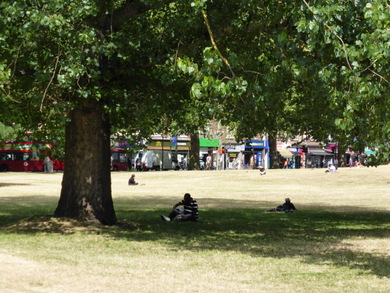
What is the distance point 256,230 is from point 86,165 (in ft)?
16.5

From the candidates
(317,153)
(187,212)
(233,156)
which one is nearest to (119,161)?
(233,156)

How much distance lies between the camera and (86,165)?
65.9ft

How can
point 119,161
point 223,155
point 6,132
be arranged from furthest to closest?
point 223,155
point 119,161
point 6,132

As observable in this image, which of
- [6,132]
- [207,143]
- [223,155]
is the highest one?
[207,143]

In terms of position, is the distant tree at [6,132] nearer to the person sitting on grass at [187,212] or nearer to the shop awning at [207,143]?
the person sitting on grass at [187,212]

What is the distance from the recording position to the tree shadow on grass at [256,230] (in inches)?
601

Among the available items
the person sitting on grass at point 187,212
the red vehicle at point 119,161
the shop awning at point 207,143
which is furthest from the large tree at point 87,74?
the shop awning at point 207,143

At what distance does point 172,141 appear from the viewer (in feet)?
296

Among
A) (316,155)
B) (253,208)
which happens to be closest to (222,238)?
(253,208)

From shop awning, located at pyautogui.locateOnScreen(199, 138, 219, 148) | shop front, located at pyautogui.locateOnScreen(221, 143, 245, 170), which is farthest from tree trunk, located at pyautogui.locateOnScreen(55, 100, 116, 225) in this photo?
shop front, located at pyautogui.locateOnScreen(221, 143, 245, 170)

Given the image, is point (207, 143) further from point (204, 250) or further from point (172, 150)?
point (204, 250)

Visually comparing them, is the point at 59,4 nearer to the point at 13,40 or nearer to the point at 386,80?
the point at 13,40

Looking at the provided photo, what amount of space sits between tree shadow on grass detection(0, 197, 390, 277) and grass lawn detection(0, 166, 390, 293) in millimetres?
28

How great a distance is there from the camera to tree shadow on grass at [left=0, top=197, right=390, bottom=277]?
1527 cm
